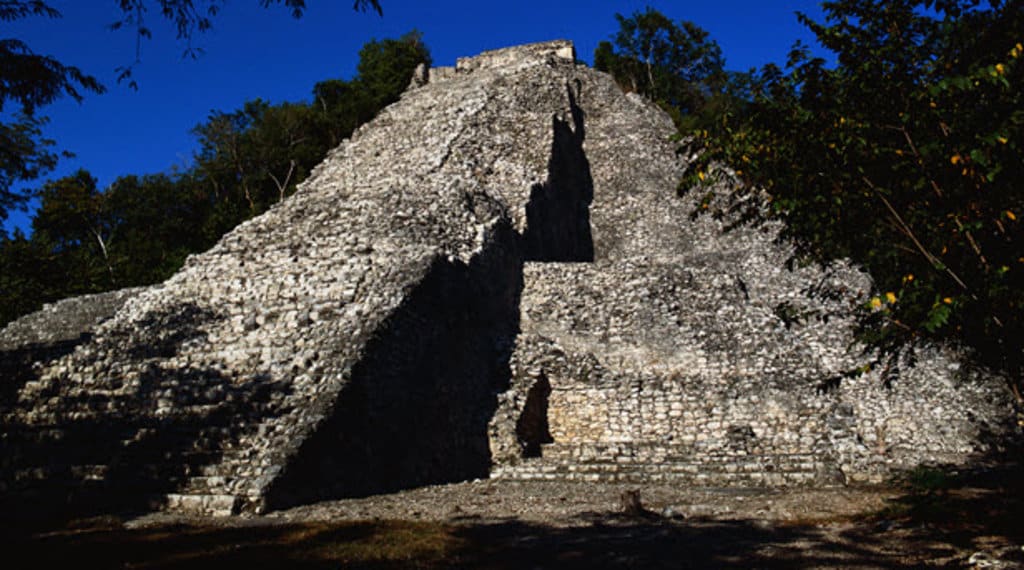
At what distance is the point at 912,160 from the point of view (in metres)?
5.29

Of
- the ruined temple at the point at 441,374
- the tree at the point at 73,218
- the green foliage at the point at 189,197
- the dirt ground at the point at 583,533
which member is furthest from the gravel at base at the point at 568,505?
the tree at the point at 73,218

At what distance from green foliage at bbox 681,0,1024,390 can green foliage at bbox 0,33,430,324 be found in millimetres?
22477

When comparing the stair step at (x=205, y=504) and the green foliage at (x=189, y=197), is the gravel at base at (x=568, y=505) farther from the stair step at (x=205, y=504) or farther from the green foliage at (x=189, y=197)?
the green foliage at (x=189, y=197)

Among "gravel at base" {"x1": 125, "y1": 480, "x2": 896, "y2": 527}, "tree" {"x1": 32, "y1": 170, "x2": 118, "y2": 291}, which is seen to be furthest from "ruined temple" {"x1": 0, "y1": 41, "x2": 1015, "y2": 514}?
"tree" {"x1": 32, "y1": 170, "x2": 118, "y2": 291}

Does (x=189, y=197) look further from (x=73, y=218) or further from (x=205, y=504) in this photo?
(x=205, y=504)

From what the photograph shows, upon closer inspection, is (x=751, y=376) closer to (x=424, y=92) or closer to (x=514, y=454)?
(x=514, y=454)

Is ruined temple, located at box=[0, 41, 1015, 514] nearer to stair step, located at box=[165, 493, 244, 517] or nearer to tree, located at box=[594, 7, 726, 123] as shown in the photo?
stair step, located at box=[165, 493, 244, 517]

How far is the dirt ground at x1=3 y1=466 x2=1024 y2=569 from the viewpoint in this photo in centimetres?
503

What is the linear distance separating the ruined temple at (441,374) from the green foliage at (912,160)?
1.25 meters

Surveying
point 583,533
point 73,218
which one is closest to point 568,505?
point 583,533

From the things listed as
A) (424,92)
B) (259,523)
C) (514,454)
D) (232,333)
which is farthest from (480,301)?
(424,92)

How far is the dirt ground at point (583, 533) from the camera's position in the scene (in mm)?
5031

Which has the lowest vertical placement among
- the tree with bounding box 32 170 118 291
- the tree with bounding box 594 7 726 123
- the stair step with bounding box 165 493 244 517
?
the stair step with bounding box 165 493 244 517

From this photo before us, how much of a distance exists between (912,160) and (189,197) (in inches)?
1142
